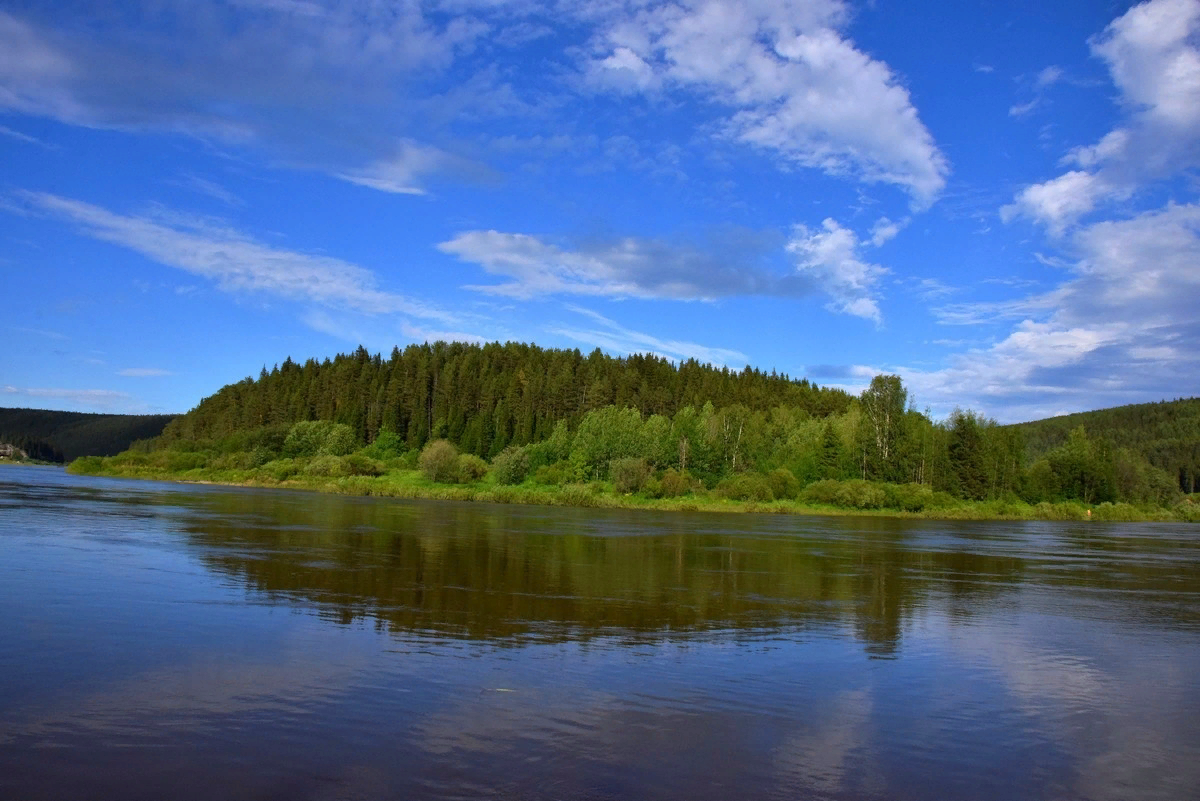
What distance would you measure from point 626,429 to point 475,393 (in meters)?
41.4

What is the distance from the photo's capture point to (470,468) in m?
106

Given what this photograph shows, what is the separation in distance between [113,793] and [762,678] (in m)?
8.58

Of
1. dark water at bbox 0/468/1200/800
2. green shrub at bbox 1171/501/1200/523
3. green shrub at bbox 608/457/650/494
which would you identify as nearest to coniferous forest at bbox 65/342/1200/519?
green shrub at bbox 608/457/650/494

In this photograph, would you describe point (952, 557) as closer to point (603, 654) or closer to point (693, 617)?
point (693, 617)

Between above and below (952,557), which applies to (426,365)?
above

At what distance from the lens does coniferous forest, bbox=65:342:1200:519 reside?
333ft

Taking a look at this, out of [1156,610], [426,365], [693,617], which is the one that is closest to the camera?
[693,617]

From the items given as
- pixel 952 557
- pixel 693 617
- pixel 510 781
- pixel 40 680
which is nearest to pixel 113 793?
pixel 510 781

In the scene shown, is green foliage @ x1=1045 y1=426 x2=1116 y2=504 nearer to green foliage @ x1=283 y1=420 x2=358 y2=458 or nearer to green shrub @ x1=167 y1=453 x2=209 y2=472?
green foliage @ x1=283 y1=420 x2=358 y2=458

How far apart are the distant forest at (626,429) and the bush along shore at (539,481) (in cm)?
49

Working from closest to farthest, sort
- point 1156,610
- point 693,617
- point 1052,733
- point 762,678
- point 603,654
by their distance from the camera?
point 1052,733
point 762,678
point 603,654
point 693,617
point 1156,610

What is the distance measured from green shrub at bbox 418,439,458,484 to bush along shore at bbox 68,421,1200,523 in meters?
0.12

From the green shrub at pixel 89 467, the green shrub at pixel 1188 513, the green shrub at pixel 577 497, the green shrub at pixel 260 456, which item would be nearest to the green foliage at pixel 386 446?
the green shrub at pixel 260 456

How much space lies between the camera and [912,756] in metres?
9.38
